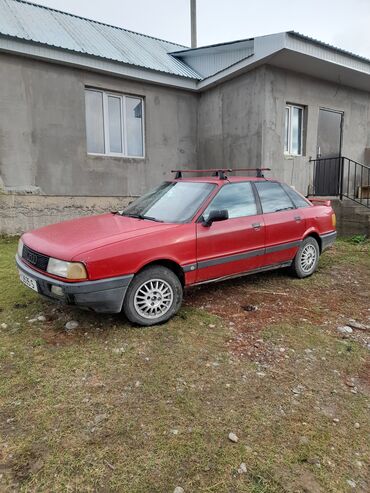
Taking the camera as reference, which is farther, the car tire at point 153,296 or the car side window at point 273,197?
the car side window at point 273,197

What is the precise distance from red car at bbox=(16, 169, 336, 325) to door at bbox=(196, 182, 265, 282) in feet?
0.04

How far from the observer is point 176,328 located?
144 inches

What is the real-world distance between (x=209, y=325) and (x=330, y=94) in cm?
912

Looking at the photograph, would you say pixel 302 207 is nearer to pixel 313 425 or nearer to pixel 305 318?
pixel 305 318

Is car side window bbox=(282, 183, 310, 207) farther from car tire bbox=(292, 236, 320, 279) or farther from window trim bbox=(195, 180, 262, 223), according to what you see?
window trim bbox=(195, 180, 262, 223)

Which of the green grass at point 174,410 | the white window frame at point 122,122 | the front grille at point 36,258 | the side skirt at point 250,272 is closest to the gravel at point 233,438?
the green grass at point 174,410

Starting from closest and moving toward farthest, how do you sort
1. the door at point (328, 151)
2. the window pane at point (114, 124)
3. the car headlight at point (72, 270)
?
the car headlight at point (72, 270) < the window pane at point (114, 124) < the door at point (328, 151)

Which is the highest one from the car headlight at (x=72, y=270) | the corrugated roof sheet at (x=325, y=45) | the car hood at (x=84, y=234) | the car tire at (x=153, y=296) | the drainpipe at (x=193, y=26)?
the drainpipe at (x=193, y=26)

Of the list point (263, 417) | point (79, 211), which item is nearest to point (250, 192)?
point (263, 417)

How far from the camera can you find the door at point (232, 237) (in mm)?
4039

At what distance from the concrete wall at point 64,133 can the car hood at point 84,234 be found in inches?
185

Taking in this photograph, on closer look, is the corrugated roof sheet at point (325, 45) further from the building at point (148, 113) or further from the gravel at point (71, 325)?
the gravel at point (71, 325)

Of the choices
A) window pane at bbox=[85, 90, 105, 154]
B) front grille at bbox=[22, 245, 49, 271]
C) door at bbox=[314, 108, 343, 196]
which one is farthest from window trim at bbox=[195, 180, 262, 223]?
door at bbox=[314, 108, 343, 196]

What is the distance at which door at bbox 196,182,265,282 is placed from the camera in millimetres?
4039
